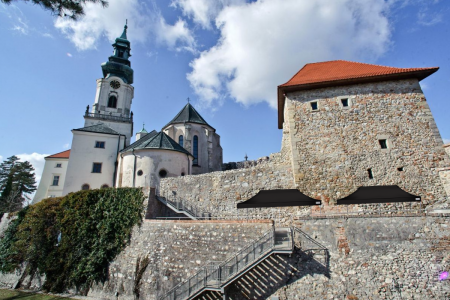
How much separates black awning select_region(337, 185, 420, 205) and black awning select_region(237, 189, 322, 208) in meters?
1.63

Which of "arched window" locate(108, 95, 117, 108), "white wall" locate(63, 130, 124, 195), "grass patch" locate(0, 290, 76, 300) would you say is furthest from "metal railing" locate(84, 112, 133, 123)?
"grass patch" locate(0, 290, 76, 300)

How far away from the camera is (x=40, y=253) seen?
46.4ft

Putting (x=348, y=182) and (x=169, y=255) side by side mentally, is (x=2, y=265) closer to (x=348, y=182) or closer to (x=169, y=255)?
(x=169, y=255)

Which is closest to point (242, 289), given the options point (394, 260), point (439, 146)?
point (394, 260)

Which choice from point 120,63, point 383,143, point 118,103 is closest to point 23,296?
point 383,143

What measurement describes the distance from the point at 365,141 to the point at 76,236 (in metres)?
17.6

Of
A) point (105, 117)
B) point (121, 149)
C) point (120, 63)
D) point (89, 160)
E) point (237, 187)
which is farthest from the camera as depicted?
point (120, 63)

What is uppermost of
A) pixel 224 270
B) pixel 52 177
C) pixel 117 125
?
pixel 117 125

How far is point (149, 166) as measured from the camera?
1797 centimetres

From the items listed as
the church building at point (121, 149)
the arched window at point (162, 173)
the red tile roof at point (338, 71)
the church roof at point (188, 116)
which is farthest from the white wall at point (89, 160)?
the red tile roof at point (338, 71)

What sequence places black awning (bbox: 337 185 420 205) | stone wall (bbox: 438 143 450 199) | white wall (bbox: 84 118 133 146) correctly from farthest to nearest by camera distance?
white wall (bbox: 84 118 133 146), stone wall (bbox: 438 143 450 199), black awning (bbox: 337 185 420 205)

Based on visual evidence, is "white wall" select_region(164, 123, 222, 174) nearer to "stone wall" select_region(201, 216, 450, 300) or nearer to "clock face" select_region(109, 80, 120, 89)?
"clock face" select_region(109, 80, 120, 89)

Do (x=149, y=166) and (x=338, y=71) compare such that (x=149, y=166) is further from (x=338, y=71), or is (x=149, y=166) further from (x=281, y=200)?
(x=338, y=71)

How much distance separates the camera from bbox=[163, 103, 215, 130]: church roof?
89.8ft
